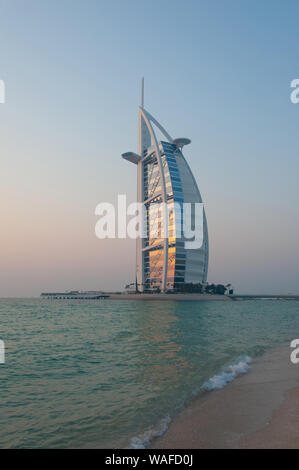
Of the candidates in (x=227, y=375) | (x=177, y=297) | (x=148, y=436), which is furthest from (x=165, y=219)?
(x=148, y=436)

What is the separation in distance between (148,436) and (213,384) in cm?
584

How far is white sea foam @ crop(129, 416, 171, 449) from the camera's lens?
8109 millimetres

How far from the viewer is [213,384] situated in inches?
540

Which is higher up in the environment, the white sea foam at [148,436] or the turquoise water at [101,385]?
the white sea foam at [148,436]

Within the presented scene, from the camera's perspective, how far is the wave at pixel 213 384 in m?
8.31

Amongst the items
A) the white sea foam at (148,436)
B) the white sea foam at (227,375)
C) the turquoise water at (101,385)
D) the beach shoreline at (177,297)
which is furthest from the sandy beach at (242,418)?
the beach shoreline at (177,297)

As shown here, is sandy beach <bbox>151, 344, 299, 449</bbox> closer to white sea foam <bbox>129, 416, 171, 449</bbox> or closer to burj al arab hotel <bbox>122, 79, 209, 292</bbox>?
white sea foam <bbox>129, 416, 171, 449</bbox>

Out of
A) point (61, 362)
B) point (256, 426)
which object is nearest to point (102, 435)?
point (256, 426)

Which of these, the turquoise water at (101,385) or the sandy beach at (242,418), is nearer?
the sandy beach at (242,418)

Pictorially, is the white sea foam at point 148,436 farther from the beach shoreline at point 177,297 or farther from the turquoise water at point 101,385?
the beach shoreline at point 177,297

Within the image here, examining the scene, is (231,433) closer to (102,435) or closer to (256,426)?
(256,426)

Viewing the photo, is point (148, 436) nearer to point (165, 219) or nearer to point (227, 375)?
point (227, 375)
